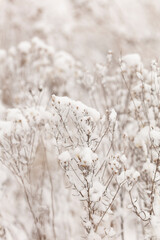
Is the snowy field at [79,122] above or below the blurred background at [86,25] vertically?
below

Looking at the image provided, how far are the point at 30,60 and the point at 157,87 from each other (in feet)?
11.8

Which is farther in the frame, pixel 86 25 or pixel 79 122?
pixel 86 25

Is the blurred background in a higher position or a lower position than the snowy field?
higher

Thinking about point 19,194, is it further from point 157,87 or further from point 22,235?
point 157,87

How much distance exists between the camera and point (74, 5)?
9898 mm

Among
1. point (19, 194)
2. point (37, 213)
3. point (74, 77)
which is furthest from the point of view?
point (74, 77)

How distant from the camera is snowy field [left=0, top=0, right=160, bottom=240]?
2.91m

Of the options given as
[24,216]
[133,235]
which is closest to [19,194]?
[24,216]

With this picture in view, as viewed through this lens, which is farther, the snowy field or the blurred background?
the blurred background

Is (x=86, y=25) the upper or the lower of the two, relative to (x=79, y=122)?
upper

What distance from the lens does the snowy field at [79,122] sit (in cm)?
291

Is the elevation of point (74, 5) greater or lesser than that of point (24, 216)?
greater

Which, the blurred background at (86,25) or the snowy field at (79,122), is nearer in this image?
the snowy field at (79,122)

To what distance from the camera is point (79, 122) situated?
275 centimetres
